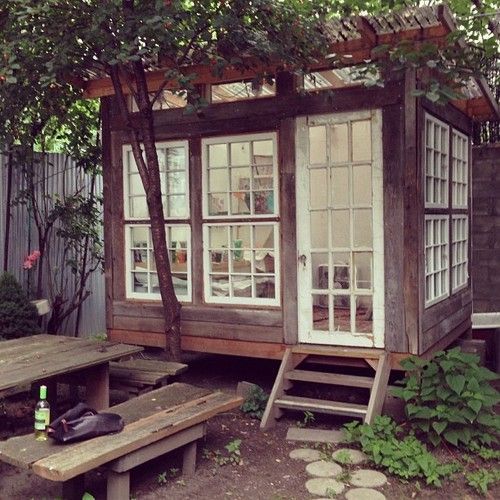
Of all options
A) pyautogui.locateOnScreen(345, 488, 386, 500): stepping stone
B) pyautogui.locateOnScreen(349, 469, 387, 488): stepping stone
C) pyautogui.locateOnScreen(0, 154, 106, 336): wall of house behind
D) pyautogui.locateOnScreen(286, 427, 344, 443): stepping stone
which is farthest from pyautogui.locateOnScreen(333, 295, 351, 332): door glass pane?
pyautogui.locateOnScreen(0, 154, 106, 336): wall of house behind

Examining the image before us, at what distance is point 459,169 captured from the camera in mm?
7297

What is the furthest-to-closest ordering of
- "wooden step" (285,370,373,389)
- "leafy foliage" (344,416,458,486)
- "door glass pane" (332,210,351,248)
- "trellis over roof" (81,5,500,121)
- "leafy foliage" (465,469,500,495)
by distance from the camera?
"door glass pane" (332,210,351,248) < "wooden step" (285,370,373,389) < "trellis over roof" (81,5,500,121) < "leafy foliage" (344,416,458,486) < "leafy foliage" (465,469,500,495)

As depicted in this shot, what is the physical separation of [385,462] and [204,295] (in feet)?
8.64

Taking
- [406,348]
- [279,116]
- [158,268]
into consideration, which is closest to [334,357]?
[406,348]

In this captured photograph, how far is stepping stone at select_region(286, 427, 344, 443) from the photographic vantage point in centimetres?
513

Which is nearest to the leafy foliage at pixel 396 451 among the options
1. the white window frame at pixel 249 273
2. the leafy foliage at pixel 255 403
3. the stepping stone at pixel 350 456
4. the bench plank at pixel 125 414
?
the stepping stone at pixel 350 456

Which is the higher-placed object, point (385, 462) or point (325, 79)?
point (325, 79)

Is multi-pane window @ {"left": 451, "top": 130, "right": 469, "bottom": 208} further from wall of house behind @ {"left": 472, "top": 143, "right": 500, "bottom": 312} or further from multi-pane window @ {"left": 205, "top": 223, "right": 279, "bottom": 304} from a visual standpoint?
multi-pane window @ {"left": 205, "top": 223, "right": 279, "bottom": 304}

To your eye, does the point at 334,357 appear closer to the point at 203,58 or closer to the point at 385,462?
A: the point at 385,462

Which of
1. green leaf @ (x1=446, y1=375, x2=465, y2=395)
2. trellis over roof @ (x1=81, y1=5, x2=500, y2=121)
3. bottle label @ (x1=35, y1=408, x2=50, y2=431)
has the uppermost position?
trellis over roof @ (x1=81, y1=5, x2=500, y2=121)

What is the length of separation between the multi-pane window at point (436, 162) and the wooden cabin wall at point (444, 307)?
0.11 m

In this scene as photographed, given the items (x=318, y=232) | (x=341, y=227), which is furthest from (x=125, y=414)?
(x=341, y=227)

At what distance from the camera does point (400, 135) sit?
18.0 feet

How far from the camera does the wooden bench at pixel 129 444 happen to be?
3.46m
